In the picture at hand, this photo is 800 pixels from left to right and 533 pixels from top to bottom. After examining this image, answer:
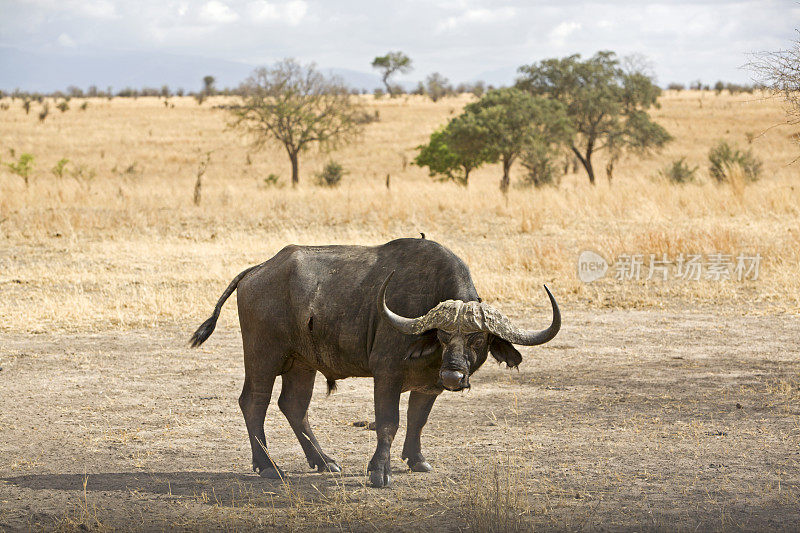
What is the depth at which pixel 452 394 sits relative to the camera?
898 centimetres

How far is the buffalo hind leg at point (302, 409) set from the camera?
6.44 meters

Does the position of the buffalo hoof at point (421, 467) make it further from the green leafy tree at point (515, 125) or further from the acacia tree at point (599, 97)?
the acacia tree at point (599, 97)

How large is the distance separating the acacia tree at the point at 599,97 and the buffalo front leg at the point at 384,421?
29693mm

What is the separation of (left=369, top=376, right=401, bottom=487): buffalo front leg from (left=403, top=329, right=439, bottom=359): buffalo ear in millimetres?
333

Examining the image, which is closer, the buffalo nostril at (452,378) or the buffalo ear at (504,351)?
the buffalo nostril at (452,378)

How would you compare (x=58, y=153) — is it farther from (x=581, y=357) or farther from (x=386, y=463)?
(x=386, y=463)

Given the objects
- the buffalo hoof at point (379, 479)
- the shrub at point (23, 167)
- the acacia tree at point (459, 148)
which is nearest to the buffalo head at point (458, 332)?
the buffalo hoof at point (379, 479)

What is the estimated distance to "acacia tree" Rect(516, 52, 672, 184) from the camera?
35062 millimetres

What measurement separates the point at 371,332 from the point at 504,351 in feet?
3.12

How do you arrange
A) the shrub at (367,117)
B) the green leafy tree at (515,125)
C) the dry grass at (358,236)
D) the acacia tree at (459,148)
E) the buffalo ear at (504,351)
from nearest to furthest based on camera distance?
the buffalo ear at (504,351) < the dry grass at (358,236) < the green leafy tree at (515,125) < the acacia tree at (459,148) < the shrub at (367,117)

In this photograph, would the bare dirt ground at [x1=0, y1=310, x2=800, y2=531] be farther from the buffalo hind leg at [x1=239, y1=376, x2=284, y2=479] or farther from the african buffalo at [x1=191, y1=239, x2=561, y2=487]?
the african buffalo at [x1=191, y1=239, x2=561, y2=487]

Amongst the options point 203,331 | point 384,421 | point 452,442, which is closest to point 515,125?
point 452,442

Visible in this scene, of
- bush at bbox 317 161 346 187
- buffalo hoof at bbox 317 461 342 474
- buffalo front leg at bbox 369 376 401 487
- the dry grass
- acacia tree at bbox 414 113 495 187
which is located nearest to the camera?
buffalo front leg at bbox 369 376 401 487

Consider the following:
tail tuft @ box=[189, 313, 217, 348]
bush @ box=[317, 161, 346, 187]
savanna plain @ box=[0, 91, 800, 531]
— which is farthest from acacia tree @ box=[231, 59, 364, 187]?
tail tuft @ box=[189, 313, 217, 348]
